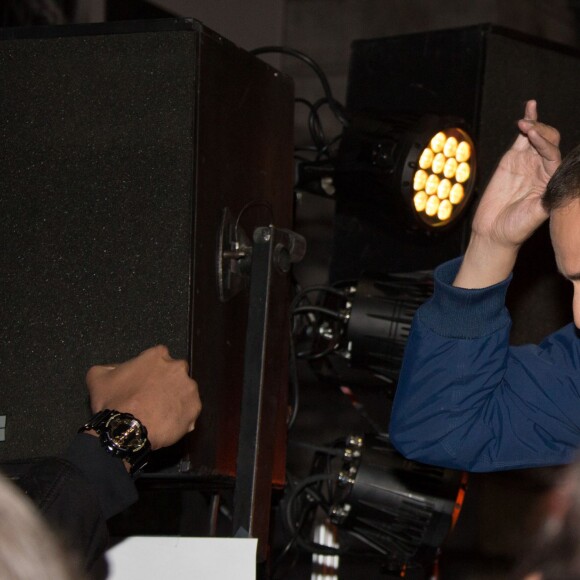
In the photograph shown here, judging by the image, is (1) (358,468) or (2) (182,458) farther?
(1) (358,468)

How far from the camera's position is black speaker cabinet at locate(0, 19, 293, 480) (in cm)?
113

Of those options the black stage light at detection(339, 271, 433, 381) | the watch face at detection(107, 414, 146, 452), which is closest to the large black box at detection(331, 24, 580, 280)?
the black stage light at detection(339, 271, 433, 381)

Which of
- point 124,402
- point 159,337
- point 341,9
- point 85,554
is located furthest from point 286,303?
point 341,9

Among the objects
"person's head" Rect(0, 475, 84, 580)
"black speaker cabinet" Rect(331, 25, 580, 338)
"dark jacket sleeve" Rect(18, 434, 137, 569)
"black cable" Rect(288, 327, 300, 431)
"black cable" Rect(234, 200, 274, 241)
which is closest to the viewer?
"person's head" Rect(0, 475, 84, 580)

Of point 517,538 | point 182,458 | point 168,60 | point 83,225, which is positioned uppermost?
point 168,60

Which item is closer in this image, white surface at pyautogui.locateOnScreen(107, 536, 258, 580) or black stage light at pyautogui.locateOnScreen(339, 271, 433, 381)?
white surface at pyautogui.locateOnScreen(107, 536, 258, 580)

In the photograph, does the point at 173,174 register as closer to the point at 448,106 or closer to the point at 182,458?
the point at 182,458

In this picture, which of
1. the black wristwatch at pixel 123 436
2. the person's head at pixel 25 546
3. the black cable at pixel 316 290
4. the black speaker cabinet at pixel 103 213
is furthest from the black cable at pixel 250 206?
the person's head at pixel 25 546

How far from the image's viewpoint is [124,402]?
1021 millimetres

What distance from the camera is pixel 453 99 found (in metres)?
1.69

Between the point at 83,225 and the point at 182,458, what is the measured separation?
308 mm

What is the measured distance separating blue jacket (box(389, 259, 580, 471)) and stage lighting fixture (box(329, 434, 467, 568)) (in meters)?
0.14

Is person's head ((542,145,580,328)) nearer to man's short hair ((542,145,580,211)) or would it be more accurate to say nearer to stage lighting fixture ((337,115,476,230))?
man's short hair ((542,145,580,211))

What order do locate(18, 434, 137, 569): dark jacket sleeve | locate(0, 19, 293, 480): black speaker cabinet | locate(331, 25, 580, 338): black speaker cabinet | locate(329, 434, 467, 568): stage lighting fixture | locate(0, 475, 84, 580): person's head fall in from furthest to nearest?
locate(331, 25, 580, 338): black speaker cabinet < locate(329, 434, 467, 568): stage lighting fixture < locate(0, 19, 293, 480): black speaker cabinet < locate(18, 434, 137, 569): dark jacket sleeve < locate(0, 475, 84, 580): person's head
